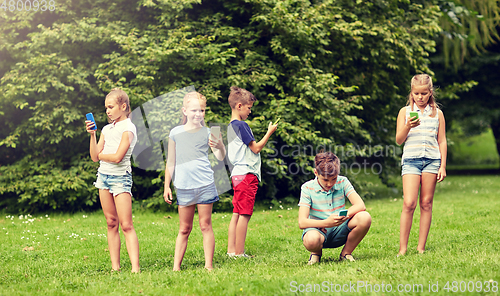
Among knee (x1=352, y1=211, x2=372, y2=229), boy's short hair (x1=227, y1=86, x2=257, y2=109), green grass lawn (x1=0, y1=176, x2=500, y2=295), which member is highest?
boy's short hair (x1=227, y1=86, x2=257, y2=109)

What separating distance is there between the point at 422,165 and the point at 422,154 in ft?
0.42

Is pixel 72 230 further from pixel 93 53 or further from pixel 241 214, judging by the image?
pixel 93 53

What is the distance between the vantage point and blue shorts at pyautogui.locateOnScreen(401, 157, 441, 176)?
4566 millimetres

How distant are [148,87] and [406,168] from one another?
5.71 meters

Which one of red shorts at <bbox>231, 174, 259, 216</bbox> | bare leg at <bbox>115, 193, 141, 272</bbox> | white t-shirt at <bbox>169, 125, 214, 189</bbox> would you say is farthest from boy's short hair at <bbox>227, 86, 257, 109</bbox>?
bare leg at <bbox>115, 193, 141, 272</bbox>

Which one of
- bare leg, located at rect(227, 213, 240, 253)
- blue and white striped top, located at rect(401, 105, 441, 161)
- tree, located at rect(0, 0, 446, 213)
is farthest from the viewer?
tree, located at rect(0, 0, 446, 213)

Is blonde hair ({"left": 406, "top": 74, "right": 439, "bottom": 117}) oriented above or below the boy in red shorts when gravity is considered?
above

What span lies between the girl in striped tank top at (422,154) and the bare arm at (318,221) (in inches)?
41.0

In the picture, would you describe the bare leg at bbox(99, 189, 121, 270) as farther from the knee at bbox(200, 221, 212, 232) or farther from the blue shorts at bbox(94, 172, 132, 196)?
the knee at bbox(200, 221, 212, 232)

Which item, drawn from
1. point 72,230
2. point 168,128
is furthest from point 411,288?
point 168,128

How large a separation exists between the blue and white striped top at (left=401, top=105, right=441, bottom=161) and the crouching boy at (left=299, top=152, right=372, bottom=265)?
35.7 inches

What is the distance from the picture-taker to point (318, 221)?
13.3 ft

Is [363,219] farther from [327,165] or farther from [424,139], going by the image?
[424,139]

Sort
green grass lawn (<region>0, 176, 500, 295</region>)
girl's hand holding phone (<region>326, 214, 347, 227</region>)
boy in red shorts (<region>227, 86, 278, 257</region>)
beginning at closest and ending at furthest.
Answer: green grass lawn (<region>0, 176, 500, 295</region>)
girl's hand holding phone (<region>326, 214, 347, 227</region>)
boy in red shorts (<region>227, 86, 278, 257</region>)
